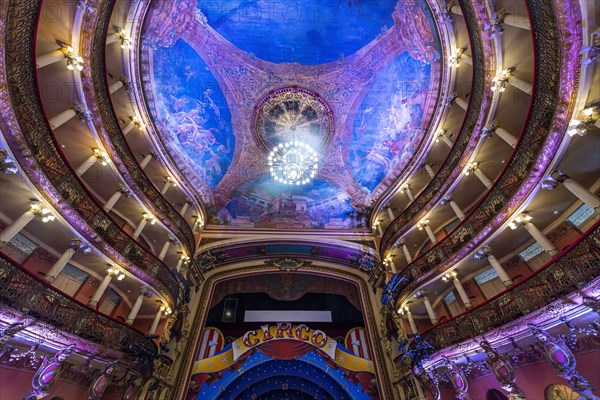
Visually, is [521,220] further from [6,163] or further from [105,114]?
[105,114]

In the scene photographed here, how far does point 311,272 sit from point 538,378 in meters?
11.5

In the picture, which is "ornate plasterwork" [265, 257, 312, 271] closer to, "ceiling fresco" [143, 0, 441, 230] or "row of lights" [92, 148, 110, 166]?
"ceiling fresco" [143, 0, 441, 230]

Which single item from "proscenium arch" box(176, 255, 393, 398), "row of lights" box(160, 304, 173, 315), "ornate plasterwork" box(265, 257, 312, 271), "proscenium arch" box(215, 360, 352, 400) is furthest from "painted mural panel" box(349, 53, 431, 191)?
"row of lights" box(160, 304, 173, 315)

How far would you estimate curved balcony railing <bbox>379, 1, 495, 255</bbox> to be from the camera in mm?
9047

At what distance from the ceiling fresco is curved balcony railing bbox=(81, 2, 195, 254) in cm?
285

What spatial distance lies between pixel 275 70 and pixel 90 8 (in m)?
9.75

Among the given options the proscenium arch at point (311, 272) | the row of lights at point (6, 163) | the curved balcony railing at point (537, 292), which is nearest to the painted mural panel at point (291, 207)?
the proscenium arch at point (311, 272)

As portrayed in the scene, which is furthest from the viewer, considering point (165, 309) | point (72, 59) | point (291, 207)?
point (291, 207)

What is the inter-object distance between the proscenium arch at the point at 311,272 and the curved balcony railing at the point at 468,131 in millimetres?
3580

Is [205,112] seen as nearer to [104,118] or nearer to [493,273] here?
[104,118]

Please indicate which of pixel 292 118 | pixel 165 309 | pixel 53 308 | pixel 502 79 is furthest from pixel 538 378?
pixel 292 118

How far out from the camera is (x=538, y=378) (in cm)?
731

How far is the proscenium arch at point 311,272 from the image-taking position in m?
11.7

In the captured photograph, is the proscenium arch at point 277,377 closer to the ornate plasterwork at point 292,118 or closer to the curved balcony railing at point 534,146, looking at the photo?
the curved balcony railing at point 534,146
